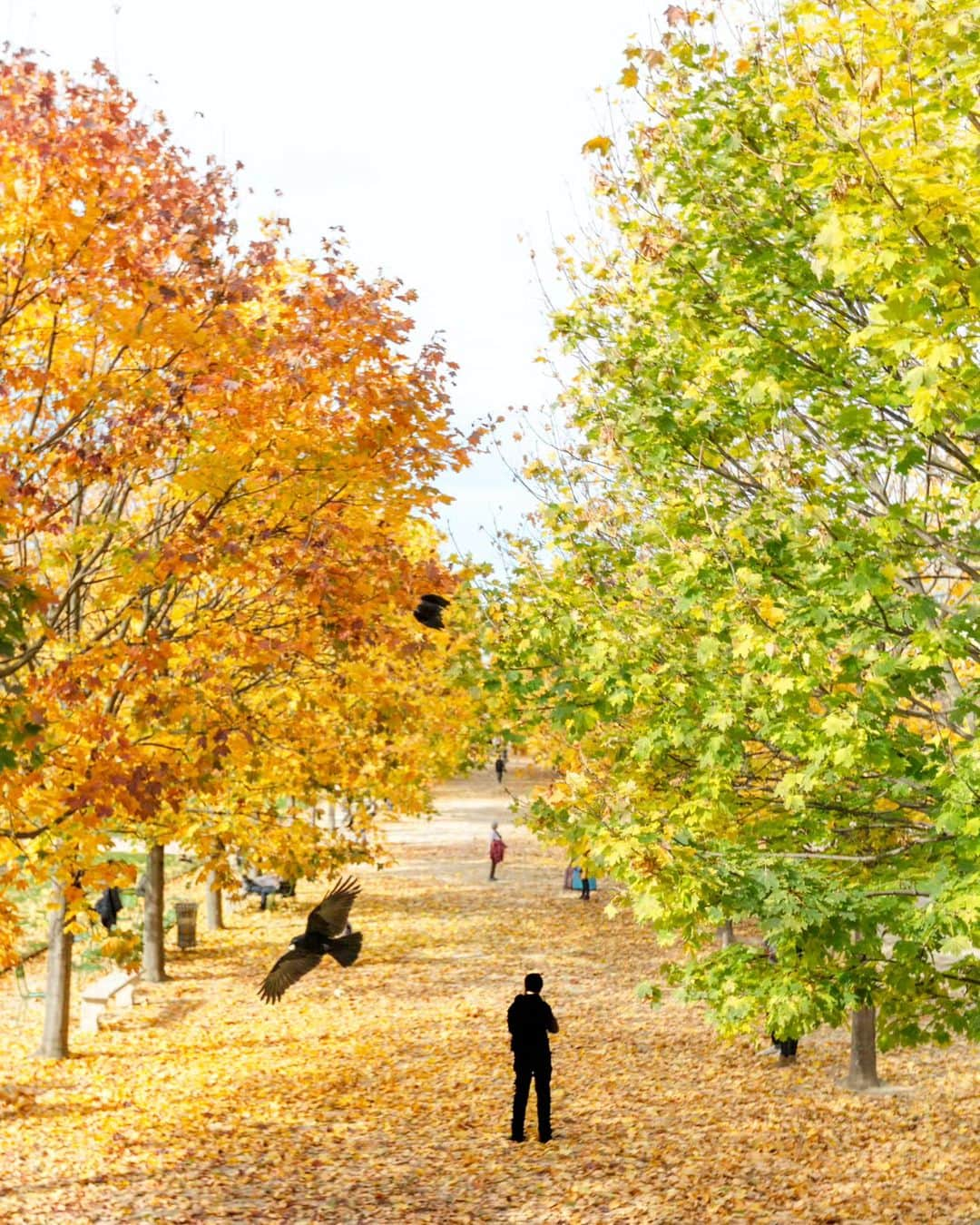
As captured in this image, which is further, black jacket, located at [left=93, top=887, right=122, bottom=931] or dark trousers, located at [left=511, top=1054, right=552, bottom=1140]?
black jacket, located at [left=93, top=887, right=122, bottom=931]

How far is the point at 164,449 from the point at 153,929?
13.2m

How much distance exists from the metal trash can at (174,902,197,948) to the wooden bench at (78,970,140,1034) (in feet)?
12.6

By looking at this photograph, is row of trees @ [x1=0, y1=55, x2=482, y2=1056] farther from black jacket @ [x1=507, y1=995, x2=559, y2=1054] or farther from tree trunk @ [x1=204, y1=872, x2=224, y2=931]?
tree trunk @ [x1=204, y1=872, x2=224, y2=931]

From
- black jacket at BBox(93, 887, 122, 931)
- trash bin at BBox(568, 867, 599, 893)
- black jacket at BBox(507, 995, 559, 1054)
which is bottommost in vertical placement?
trash bin at BBox(568, 867, 599, 893)

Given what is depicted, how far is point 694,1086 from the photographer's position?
47.9ft

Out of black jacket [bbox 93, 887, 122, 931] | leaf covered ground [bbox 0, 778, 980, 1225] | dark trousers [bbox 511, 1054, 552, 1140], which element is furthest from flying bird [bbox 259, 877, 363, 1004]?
black jacket [bbox 93, 887, 122, 931]

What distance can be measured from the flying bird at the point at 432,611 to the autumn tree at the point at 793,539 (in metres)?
0.70

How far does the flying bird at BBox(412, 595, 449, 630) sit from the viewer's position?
10086 millimetres

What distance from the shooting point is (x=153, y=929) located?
21047 mm

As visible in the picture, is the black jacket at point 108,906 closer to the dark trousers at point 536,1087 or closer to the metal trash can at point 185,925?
the metal trash can at point 185,925

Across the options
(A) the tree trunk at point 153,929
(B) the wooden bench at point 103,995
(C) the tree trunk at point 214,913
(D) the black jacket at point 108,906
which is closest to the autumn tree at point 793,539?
(B) the wooden bench at point 103,995

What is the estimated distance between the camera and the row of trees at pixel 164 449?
904 centimetres

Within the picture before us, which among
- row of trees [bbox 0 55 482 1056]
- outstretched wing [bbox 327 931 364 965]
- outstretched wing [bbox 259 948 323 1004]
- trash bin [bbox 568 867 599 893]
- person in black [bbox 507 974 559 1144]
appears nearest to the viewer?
row of trees [bbox 0 55 482 1056]

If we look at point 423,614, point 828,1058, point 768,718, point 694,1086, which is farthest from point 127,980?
point 768,718
